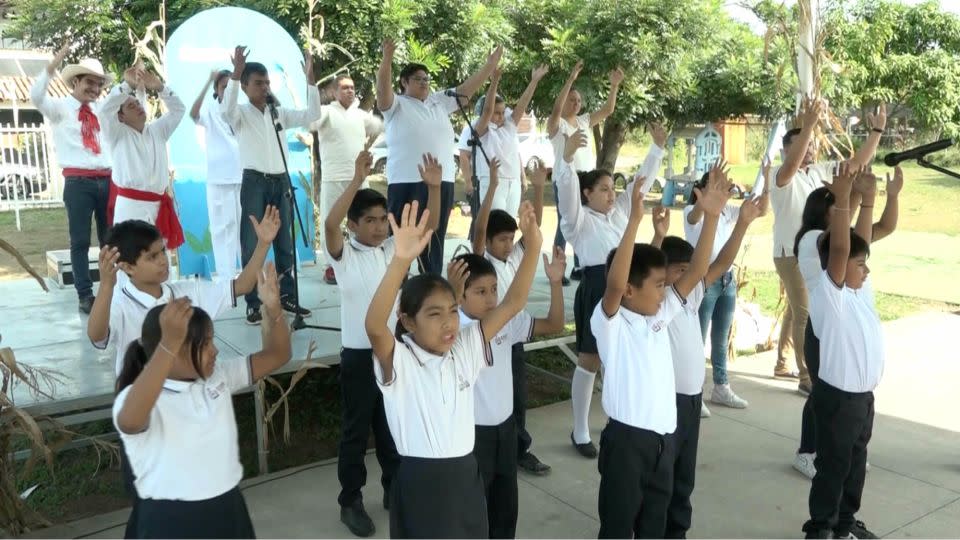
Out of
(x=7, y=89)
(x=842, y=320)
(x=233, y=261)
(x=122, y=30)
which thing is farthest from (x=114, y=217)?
(x=7, y=89)

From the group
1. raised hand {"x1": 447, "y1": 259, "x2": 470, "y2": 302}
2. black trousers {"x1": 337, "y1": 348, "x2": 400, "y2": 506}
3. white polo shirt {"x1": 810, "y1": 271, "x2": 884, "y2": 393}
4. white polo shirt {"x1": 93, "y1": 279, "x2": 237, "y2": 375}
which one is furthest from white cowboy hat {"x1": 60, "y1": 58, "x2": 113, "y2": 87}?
white polo shirt {"x1": 810, "y1": 271, "x2": 884, "y2": 393}

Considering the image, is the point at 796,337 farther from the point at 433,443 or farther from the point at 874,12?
the point at 874,12

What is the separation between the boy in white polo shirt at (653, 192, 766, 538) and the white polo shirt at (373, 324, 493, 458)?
3.23ft

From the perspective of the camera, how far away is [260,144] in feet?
15.6

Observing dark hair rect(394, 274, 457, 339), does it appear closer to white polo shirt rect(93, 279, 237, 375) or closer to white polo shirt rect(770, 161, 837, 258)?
white polo shirt rect(93, 279, 237, 375)

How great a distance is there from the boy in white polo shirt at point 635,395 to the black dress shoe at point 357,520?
105 cm

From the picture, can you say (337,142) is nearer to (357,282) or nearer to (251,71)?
(251,71)

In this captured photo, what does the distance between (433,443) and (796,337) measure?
3223 mm

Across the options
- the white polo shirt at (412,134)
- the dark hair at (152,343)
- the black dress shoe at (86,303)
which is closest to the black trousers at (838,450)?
the dark hair at (152,343)

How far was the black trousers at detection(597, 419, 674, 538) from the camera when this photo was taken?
2670 millimetres

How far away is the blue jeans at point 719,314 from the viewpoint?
4.79 metres

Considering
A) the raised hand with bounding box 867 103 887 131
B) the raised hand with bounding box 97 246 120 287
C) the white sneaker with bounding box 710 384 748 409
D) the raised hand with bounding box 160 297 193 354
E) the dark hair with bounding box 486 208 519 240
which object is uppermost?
the raised hand with bounding box 867 103 887 131

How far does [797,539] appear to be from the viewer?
10.8 ft

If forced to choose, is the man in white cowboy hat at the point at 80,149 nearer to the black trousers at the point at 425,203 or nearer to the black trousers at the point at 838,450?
the black trousers at the point at 425,203
